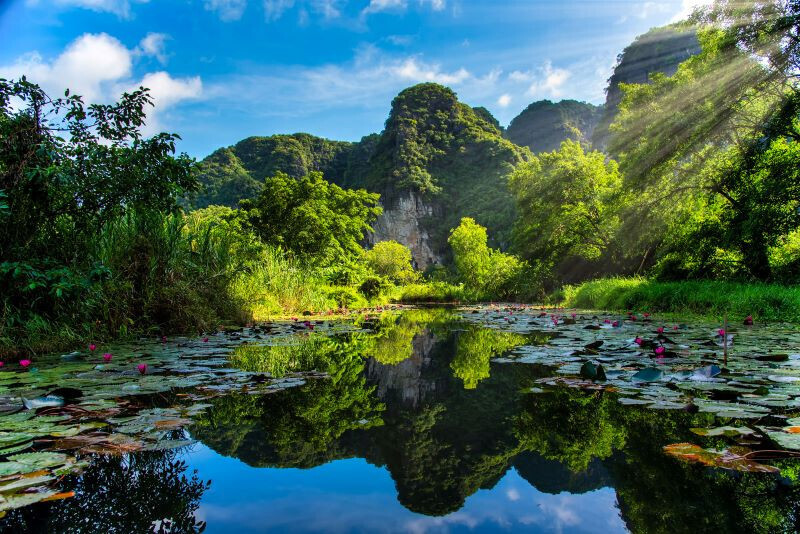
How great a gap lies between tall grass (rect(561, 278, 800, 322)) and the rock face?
6195cm

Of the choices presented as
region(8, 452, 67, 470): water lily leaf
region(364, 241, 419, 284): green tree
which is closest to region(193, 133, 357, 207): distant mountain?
region(364, 241, 419, 284): green tree

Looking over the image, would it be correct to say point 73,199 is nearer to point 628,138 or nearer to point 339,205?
point 339,205

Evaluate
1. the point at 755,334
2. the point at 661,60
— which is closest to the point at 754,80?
the point at 755,334

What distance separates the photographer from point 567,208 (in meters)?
18.2

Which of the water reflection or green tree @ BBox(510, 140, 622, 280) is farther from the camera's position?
green tree @ BBox(510, 140, 622, 280)

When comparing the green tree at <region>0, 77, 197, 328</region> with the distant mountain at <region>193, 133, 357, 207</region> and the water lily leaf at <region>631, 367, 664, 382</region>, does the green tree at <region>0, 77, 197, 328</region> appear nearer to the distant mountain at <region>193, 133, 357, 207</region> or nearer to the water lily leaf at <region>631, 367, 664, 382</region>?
the water lily leaf at <region>631, 367, 664, 382</region>

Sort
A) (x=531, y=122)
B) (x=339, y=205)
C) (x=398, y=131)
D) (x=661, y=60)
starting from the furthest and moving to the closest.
→ (x=531, y=122)
(x=398, y=131)
(x=661, y=60)
(x=339, y=205)

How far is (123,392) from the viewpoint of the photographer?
2641 millimetres

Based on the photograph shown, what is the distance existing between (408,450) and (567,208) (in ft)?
60.4

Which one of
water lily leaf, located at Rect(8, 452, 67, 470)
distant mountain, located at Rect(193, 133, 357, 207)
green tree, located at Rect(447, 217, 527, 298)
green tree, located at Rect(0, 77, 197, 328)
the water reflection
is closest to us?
the water reflection

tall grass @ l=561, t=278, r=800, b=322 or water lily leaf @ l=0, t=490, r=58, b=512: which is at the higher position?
water lily leaf @ l=0, t=490, r=58, b=512

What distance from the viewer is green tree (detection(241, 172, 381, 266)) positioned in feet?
51.6

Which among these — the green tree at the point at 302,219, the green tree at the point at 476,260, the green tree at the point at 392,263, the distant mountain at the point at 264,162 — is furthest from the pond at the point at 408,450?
the distant mountain at the point at 264,162

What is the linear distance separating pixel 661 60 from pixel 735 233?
75.9 m
